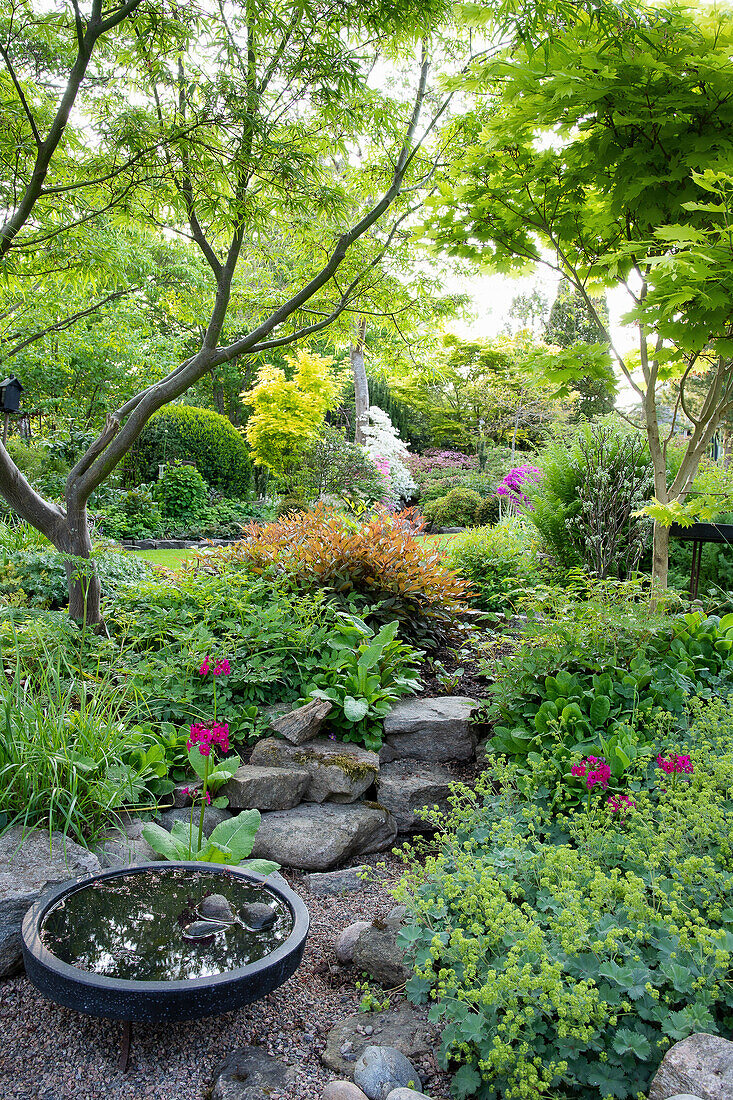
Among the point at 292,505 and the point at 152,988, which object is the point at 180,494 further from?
the point at 152,988

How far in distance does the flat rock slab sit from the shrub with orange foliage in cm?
115

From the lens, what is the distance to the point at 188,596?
12.5 ft

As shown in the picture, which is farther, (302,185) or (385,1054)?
(302,185)

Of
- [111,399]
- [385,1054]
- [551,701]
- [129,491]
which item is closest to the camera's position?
[385,1054]

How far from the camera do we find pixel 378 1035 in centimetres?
185

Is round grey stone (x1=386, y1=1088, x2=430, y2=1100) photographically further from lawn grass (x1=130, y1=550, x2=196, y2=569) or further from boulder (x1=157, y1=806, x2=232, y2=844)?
lawn grass (x1=130, y1=550, x2=196, y2=569)

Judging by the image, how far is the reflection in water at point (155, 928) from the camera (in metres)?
1.75

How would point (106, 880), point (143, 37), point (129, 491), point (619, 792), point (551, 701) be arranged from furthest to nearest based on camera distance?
point (129, 491)
point (143, 37)
point (551, 701)
point (619, 792)
point (106, 880)

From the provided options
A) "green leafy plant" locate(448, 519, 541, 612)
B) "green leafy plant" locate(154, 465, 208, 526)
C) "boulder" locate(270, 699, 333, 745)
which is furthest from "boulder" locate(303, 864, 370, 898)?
"green leafy plant" locate(154, 465, 208, 526)

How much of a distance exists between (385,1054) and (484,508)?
448 inches

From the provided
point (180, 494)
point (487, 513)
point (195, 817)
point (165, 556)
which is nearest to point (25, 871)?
point (195, 817)

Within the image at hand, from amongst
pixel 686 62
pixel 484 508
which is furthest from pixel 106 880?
pixel 484 508

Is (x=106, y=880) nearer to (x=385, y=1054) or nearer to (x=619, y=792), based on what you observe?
(x=385, y=1054)

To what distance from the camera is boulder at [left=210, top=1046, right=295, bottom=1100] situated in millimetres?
1646
